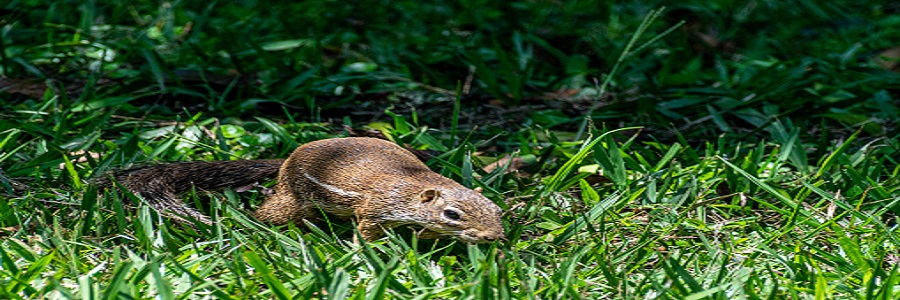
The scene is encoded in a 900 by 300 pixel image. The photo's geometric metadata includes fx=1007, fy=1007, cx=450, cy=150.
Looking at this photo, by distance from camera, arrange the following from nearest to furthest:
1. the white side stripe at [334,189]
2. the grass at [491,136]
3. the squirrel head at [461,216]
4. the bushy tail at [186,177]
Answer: the grass at [491,136] → the squirrel head at [461,216] → the white side stripe at [334,189] → the bushy tail at [186,177]

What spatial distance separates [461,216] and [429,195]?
0.44 feet

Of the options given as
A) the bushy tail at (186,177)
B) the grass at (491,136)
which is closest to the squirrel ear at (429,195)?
the grass at (491,136)

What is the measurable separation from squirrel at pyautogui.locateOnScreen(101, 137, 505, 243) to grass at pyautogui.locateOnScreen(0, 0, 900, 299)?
0.07 m

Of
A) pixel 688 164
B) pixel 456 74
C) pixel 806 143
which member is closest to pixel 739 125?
pixel 806 143

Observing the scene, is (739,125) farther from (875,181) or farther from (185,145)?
(185,145)

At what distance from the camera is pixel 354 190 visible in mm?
3486

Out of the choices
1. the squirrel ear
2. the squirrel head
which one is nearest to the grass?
the squirrel head

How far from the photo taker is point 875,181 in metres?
4.08

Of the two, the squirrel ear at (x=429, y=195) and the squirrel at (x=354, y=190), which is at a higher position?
the squirrel ear at (x=429, y=195)

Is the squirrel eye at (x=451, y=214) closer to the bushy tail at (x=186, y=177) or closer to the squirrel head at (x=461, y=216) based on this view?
the squirrel head at (x=461, y=216)

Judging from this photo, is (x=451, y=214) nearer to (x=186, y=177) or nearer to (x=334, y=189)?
(x=334, y=189)

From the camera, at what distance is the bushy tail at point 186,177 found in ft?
11.8

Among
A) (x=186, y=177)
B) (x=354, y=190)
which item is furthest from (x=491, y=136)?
(x=186, y=177)

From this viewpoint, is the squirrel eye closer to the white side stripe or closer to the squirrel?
the squirrel
